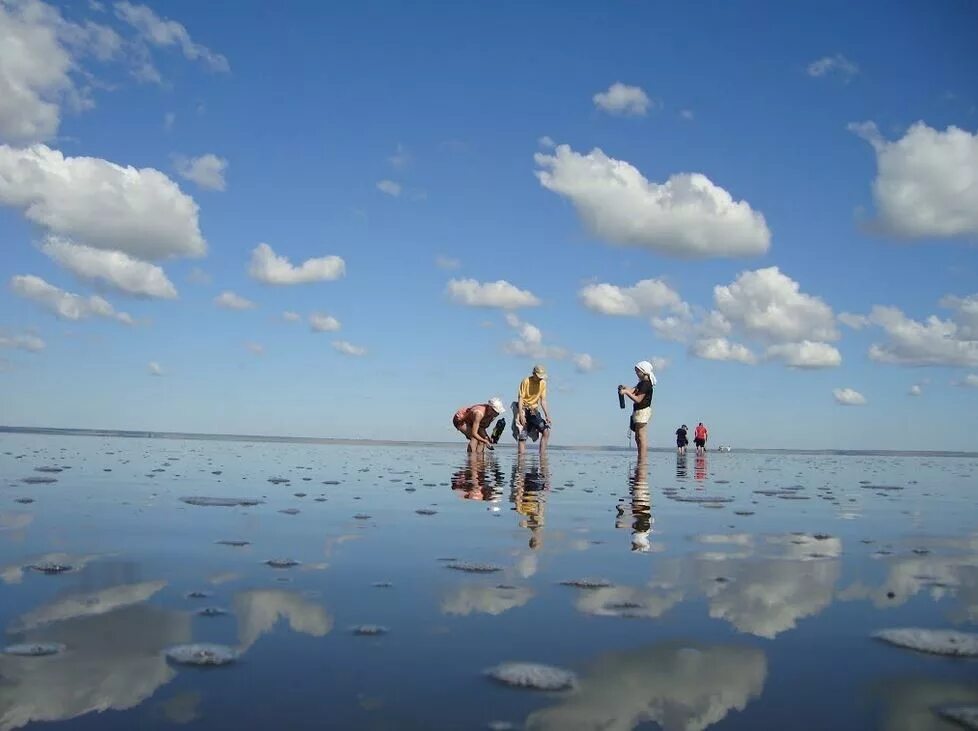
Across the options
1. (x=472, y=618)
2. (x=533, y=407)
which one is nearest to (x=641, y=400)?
(x=533, y=407)

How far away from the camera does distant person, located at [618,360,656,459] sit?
18.8 metres

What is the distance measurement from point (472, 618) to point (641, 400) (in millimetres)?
16172

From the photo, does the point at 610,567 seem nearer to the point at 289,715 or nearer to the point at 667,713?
the point at 667,713

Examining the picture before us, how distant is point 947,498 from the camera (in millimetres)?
10867

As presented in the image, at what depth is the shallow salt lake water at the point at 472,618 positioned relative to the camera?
2.37m

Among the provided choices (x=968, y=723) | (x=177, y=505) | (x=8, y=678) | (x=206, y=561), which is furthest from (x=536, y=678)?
(x=177, y=505)

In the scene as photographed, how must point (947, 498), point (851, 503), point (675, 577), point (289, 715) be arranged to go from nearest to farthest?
point (289, 715), point (675, 577), point (851, 503), point (947, 498)

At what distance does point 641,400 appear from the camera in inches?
753

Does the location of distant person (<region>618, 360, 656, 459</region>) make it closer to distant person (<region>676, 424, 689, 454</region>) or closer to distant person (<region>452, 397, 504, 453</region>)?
distant person (<region>452, 397, 504, 453</region>)

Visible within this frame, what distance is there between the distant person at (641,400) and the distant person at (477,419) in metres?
3.32

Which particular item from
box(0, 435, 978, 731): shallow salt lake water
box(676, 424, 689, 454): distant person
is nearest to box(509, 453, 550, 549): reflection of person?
box(0, 435, 978, 731): shallow salt lake water

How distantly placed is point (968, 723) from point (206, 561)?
4013 mm

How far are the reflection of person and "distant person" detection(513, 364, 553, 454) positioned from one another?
6353 millimetres

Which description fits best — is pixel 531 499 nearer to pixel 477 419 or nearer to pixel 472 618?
pixel 472 618
